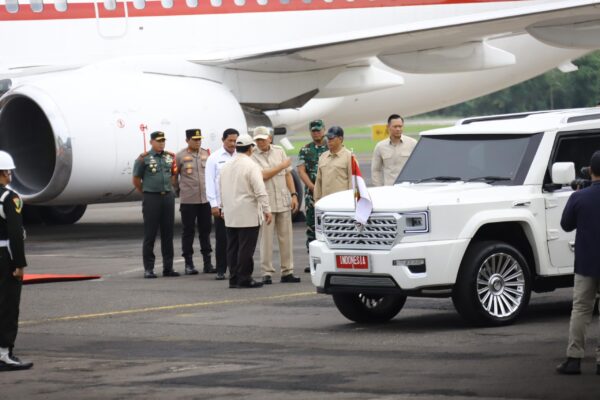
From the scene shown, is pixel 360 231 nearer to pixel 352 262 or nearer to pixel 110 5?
pixel 352 262

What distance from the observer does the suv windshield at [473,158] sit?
12.7 meters

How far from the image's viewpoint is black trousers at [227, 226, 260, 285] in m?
15.5

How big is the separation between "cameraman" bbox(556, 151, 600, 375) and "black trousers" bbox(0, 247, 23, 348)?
4.10m

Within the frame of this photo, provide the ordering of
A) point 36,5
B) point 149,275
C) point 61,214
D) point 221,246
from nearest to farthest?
point 221,246 < point 149,275 < point 36,5 < point 61,214

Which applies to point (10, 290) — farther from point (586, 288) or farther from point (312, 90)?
point (312, 90)

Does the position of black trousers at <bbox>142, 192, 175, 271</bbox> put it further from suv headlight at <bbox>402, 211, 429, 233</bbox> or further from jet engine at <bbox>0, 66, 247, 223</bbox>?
suv headlight at <bbox>402, 211, 429, 233</bbox>

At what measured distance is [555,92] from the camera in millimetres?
43219

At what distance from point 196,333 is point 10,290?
189 centimetres

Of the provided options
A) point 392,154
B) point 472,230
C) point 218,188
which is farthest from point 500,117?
point 218,188

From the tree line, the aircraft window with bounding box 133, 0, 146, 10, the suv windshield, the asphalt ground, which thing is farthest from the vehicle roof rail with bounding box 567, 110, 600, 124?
the tree line

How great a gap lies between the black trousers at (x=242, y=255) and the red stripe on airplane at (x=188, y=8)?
7715mm

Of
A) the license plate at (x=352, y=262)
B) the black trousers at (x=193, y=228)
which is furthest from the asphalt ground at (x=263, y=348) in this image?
the black trousers at (x=193, y=228)

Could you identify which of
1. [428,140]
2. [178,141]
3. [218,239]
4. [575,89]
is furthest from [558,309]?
[575,89]

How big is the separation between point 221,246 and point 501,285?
5333 millimetres
